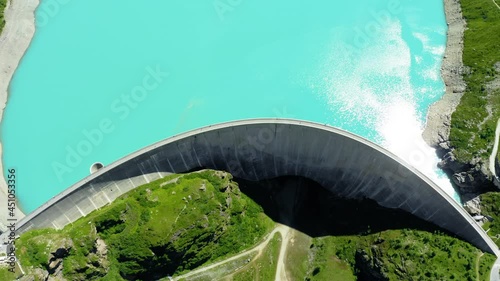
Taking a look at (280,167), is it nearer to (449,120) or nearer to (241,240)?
(241,240)

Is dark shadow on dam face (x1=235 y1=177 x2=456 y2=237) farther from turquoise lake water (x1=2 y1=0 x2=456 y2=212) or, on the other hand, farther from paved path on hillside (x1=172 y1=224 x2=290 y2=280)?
turquoise lake water (x1=2 y1=0 x2=456 y2=212)

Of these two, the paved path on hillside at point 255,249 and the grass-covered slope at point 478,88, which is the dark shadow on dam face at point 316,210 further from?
the grass-covered slope at point 478,88

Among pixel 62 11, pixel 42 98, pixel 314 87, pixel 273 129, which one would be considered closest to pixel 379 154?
pixel 273 129

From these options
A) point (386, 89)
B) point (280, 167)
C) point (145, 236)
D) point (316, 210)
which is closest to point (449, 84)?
point (386, 89)

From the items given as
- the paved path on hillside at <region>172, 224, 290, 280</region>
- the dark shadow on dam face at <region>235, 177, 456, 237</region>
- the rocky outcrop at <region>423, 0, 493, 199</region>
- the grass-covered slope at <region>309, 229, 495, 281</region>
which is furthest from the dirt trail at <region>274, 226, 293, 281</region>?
the rocky outcrop at <region>423, 0, 493, 199</region>

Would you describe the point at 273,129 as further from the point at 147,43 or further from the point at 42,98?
the point at 42,98
